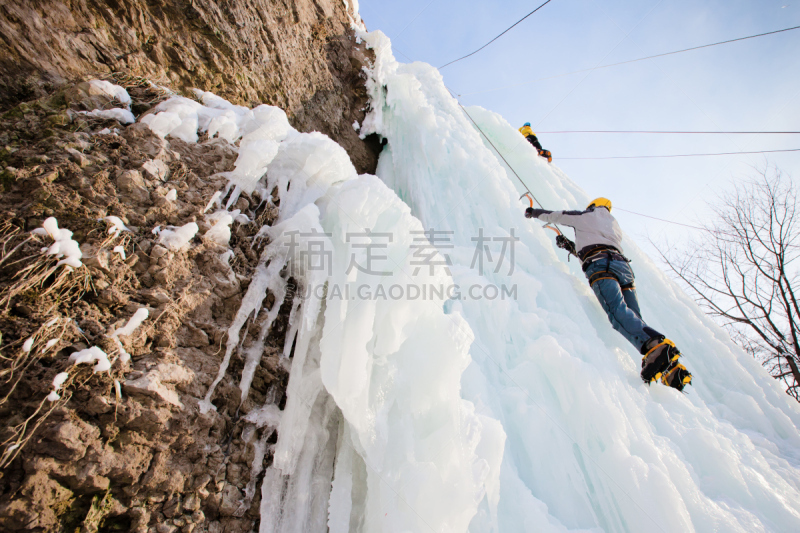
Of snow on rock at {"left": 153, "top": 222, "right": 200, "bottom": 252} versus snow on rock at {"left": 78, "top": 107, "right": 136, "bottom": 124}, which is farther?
snow on rock at {"left": 78, "top": 107, "right": 136, "bottom": 124}

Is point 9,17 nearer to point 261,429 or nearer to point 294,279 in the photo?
point 294,279

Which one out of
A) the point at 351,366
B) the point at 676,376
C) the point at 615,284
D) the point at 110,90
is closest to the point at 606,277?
the point at 615,284

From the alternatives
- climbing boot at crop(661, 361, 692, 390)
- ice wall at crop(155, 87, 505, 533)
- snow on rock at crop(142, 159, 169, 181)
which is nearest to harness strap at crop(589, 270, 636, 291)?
climbing boot at crop(661, 361, 692, 390)

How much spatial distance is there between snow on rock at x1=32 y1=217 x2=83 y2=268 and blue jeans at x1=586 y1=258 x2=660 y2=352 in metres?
3.01

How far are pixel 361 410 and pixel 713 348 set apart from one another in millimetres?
3107

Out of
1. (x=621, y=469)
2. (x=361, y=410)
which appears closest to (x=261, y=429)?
(x=361, y=410)

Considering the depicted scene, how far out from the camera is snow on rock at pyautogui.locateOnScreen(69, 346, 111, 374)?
1104mm

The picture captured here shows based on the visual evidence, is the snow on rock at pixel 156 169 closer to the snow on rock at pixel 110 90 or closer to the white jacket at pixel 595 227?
the snow on rock at pixel 110 90

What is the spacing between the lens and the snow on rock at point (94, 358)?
110 cm

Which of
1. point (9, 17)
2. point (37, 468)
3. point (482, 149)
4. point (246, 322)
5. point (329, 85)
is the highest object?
point (329, 85)

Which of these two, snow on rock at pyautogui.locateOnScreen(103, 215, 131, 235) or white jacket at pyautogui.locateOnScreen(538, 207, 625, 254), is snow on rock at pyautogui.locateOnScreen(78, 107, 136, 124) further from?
white jacket at pyautogui.locateOnScreen(538, 207, 625, 254)

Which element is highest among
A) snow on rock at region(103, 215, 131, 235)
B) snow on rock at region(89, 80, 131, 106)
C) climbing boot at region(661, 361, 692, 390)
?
snow on rock at region(89, 80, 131, 106)

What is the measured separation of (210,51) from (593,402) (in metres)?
3.99

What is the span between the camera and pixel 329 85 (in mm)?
4363
